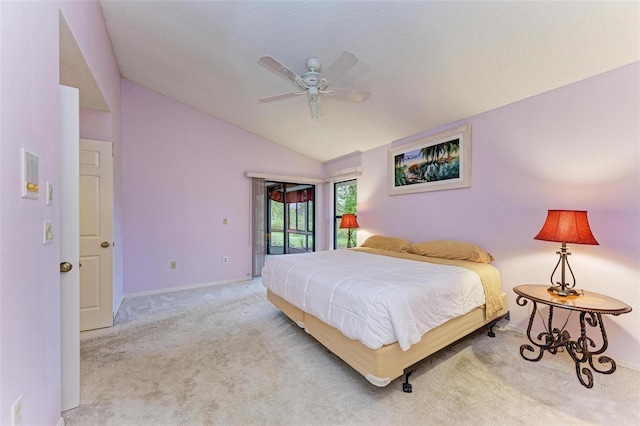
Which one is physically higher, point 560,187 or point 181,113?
point 181,113

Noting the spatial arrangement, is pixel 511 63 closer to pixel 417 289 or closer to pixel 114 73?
pixel 417 289

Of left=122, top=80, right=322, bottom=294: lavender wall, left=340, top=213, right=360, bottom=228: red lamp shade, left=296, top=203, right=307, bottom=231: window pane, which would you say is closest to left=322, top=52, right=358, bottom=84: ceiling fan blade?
left=340, top=213, right=360, bottom=228: red lamp shade

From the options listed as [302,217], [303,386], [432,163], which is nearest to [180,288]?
[302,217]

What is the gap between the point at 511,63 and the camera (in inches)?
86.8

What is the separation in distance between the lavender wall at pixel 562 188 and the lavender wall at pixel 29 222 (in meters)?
3.64

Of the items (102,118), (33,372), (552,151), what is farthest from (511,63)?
(102,118)

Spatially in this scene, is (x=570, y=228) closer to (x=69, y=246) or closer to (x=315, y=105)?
(x=315, y=105)

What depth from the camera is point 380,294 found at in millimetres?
1700

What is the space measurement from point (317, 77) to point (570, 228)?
232 centimetres

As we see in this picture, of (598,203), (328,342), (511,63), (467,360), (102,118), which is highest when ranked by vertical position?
(511,63)

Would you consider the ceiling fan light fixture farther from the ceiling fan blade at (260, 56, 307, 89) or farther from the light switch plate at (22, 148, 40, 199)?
the light switch plate at (22, 148, 40, 199)

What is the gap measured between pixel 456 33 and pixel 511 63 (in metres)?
0.63

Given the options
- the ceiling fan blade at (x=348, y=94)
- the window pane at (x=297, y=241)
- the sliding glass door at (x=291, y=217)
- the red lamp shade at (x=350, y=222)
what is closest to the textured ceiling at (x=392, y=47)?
the ceiling fan blade at (x=348, y=94)

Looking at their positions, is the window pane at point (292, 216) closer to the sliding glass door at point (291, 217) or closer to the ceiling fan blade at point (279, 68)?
the sliding glass door at point (291, 217)
